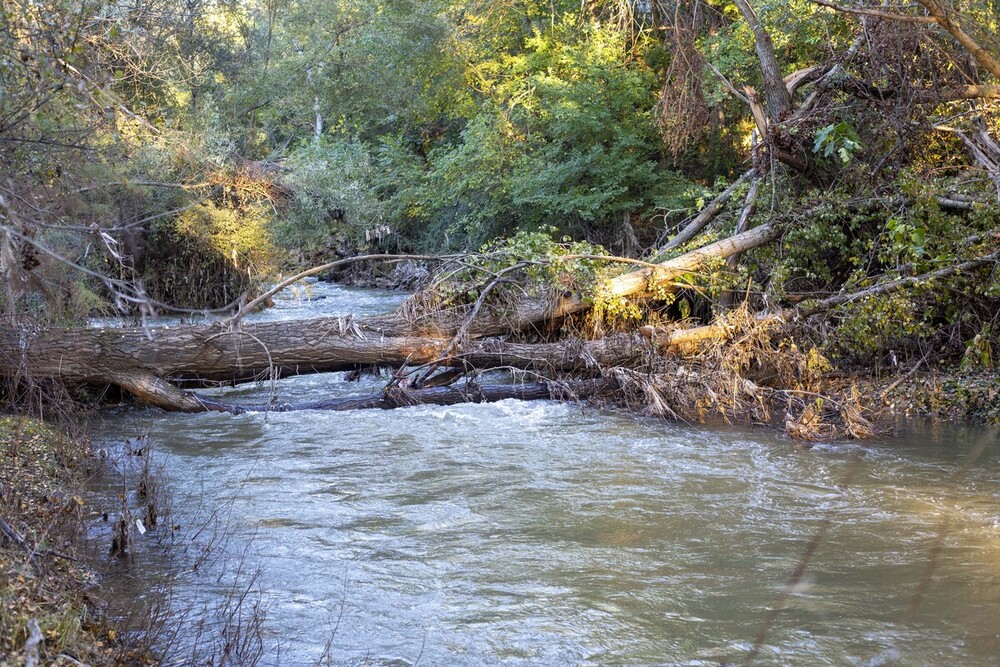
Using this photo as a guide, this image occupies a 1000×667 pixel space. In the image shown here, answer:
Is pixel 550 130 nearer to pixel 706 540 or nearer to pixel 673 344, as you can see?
pixel 673 344

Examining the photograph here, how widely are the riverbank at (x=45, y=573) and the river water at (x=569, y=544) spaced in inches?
15.1

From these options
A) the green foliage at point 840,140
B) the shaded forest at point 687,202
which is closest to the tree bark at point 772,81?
the shaded forest at point 687,202

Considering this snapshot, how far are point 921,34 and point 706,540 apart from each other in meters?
7.54

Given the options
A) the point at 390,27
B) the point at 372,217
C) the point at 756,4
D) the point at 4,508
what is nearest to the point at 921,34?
the point at 756,4

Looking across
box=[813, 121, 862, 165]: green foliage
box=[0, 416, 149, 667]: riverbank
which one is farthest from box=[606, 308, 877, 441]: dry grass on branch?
box=[0, 416, 149, 667]: riverbank

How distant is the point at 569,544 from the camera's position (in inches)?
268

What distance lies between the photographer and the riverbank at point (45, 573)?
4.01 meters

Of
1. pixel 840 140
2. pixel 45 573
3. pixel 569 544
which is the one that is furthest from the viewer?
pixel 840 140

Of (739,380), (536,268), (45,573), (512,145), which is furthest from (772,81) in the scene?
(45,573)

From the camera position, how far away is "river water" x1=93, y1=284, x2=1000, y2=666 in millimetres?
5215

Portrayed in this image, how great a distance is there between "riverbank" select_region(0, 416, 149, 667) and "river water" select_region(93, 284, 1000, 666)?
38 cm

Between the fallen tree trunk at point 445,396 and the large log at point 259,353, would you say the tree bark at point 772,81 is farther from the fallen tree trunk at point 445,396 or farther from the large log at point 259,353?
the fallen tree trunk at point 445,396

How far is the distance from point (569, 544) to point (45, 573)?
3559 millimetres

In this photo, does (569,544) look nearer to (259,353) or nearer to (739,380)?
(739,380)
